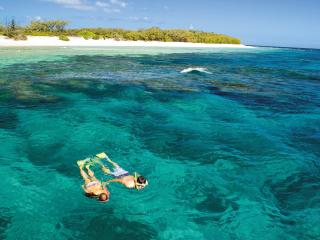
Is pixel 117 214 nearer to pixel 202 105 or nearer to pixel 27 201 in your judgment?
Answer: pixel 27 201

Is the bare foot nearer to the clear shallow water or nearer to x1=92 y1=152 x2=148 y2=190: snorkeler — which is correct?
the clear shallow water

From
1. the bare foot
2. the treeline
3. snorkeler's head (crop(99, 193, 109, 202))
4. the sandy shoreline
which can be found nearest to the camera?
snorkeler's head (crop(99, 193, 109, 202))

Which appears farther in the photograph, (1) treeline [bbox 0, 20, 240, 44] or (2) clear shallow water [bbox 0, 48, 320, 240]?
(1) treeline [bbox 0, 20, 240, 44]

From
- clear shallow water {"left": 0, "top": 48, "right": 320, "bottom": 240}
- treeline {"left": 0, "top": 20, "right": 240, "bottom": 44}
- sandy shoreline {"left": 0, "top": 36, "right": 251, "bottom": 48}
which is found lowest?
clear shallow water {"left": 0, "top": 48, "right": 320, "bottom": 240}

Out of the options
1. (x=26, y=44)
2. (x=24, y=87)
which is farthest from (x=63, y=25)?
(x=24, y=87)

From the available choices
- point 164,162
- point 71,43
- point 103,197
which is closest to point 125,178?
point 103,197

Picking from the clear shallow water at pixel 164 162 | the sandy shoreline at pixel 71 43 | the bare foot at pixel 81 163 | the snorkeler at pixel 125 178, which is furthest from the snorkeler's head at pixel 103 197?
the sandy shoreline at pixel 71 43

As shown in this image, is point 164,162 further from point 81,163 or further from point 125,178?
point 81,163

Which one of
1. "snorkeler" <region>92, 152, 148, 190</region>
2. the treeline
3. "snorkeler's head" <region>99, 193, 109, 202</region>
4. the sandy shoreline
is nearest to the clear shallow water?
"snorkeler" <region>92, 152, 148, 190</region>
